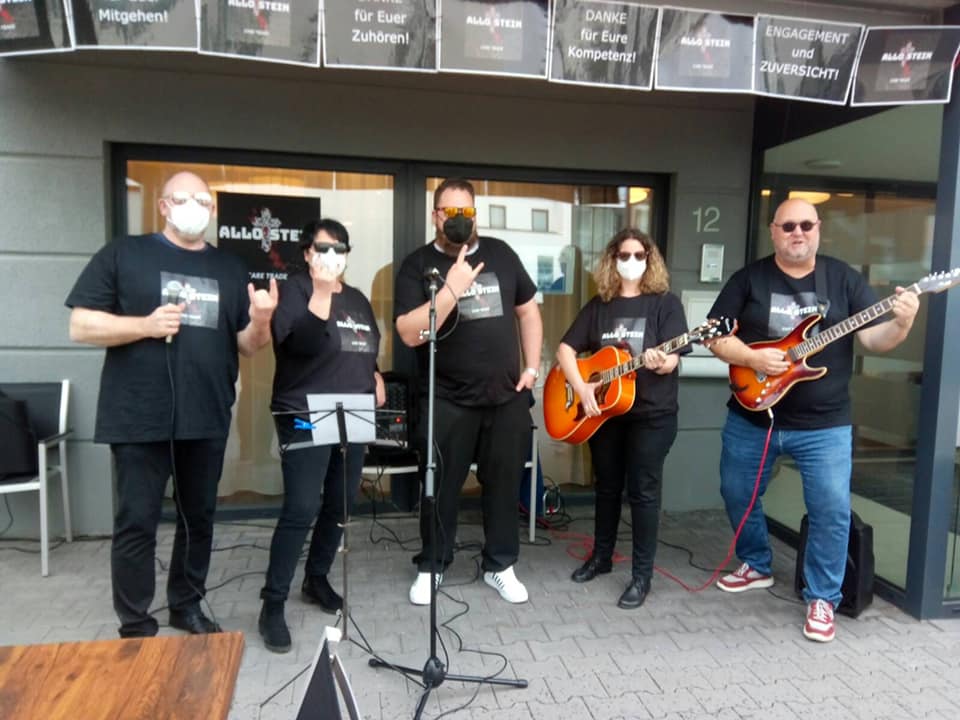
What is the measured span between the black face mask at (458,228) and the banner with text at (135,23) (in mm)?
1157

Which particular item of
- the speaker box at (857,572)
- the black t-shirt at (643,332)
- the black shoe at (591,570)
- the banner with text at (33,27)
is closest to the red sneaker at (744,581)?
the speaker box at (857,572)

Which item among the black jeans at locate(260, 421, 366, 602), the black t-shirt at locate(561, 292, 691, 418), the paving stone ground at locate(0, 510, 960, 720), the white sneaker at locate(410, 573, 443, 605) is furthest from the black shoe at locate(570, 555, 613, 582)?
the black jeans at locate(260, 421, 366, 602)

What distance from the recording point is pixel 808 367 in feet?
9.52

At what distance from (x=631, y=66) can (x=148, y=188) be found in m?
2.87

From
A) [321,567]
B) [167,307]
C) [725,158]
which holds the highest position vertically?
[725,158]

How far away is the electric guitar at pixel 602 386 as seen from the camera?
3041 millimetres

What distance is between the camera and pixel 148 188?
13.1 ft

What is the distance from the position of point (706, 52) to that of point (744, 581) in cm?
253

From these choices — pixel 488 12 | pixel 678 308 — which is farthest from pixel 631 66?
pixel 678 308

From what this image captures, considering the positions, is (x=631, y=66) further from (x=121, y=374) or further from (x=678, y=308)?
(x=121, y=374)

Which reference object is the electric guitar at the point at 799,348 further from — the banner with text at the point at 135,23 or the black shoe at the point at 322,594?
the banner with text at the point at 135,23

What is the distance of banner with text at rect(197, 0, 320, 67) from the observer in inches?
98.4

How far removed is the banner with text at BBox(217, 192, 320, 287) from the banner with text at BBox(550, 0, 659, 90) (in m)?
1.99

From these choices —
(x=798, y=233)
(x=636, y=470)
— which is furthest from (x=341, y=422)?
(x=798, y=233)
